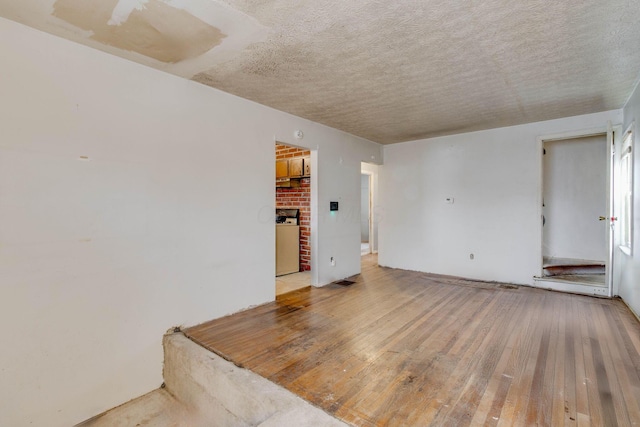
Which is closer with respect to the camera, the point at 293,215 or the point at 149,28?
the point at 149,28

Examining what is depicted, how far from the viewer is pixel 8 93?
6.56 ft

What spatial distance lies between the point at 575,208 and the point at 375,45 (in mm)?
4922

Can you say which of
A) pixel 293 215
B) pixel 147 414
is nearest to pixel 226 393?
pixel 147 414

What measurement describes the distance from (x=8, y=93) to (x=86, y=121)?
43cm

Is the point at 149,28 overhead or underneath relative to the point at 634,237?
overhead

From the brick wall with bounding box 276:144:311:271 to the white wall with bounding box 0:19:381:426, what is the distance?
187cm

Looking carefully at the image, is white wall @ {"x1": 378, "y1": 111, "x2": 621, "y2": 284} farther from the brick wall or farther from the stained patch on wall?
the stained patch on wall

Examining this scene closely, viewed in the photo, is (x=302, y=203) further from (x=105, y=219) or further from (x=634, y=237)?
(x=634, y=237)

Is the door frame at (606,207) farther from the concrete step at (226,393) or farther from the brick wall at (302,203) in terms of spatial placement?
the concrete step at (226,393)

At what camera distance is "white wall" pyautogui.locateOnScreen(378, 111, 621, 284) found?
4.49m

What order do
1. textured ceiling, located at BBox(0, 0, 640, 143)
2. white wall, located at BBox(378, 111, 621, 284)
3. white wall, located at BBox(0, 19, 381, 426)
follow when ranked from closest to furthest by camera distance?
textured ceiling, located at BBox(0, 0, 640, 143) < white wall, located at BBox(0, 19, 381, 426) < white wall, located at BBox(378, 111, 621, 284)

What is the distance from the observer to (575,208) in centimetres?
504

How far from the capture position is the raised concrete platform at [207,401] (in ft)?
5.95

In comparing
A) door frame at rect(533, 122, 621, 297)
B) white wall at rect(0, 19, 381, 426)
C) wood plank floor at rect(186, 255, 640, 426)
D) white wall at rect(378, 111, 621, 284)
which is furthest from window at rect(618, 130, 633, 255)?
white wall at rect(0, 19, 381, 426)
